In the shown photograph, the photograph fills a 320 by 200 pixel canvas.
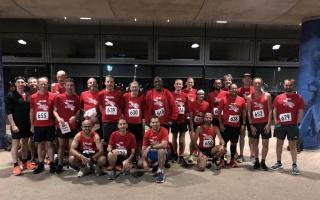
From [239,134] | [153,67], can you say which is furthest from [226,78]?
[153,67]

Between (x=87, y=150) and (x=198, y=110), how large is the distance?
7.47 feet

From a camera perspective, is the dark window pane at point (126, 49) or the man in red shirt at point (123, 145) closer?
the man in red shirt at point (123, 145)

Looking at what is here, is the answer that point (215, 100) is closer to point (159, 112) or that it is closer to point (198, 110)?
point (198, 110)

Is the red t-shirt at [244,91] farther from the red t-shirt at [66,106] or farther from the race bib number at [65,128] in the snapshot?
the race bib number at [65,128]

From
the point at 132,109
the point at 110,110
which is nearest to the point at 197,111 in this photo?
the point at 132,109

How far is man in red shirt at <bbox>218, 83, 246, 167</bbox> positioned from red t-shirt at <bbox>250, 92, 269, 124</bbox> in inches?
7.6

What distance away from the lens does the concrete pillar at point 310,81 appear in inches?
265

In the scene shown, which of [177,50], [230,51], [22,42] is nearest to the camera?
[22,42]

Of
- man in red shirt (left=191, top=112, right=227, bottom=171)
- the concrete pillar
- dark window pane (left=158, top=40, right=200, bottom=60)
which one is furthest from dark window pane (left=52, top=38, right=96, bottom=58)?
the concrete pillar

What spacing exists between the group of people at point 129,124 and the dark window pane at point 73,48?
4.98 meters

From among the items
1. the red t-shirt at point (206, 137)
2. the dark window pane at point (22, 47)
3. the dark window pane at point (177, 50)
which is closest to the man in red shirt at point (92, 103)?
the red t-shirt at point (206, 137)

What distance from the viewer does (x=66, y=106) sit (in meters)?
5.30

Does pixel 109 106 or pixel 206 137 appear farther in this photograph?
pixel 206 137

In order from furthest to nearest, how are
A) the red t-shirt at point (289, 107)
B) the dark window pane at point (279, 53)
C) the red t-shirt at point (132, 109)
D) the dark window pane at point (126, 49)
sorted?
1. the dark window pane at point (279, 53)
2. the dark window pane at point (126, 49)
3. the red t-shirt at point (132, 109)
4. the red t-shirt at point (289, 107)
